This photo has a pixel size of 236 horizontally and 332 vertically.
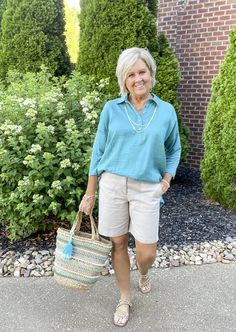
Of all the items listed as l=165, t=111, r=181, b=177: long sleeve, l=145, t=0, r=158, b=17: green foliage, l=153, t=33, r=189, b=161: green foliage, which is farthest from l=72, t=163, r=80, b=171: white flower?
l=145, t=0, r=158, b=17: green foliage

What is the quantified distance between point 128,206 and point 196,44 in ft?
14.3

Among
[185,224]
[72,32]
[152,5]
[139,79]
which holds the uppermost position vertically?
[152,5]

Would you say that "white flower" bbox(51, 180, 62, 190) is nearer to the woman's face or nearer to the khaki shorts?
the khaki shorts

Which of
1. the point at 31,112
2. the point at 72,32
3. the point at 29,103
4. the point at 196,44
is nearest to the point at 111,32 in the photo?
the point at 196,44

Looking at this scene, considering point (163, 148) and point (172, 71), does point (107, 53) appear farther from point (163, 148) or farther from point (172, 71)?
point (163, 148)

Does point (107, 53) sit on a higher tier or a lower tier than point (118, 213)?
higher

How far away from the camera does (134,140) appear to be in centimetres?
216

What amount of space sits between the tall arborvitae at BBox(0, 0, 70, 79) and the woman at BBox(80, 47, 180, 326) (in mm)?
3844

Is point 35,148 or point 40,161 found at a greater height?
point 35,148

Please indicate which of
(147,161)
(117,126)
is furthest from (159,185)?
(117,126)

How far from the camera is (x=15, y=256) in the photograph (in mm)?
3244

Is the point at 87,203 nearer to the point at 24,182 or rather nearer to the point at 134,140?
the point at 134,140

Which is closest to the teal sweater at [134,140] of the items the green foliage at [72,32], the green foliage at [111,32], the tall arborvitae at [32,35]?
the green foliage at [111,32]

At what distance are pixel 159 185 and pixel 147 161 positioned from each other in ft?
0.66
